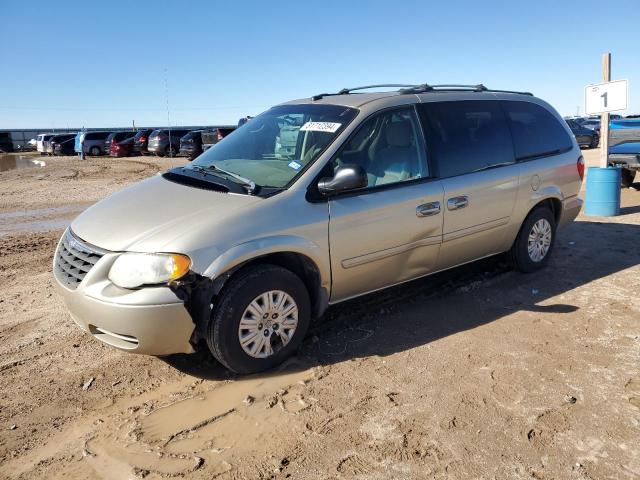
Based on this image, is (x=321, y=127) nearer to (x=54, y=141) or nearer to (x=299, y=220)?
(x=299, y=220)

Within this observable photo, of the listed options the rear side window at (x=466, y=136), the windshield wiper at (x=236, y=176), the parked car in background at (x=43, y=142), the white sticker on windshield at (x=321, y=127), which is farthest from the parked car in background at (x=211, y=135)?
the white sticker on windshield at (x=321, y=127)

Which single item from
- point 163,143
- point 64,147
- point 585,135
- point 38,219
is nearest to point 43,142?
point 64,147

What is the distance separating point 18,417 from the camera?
320cm

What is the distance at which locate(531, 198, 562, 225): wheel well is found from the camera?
222 inches

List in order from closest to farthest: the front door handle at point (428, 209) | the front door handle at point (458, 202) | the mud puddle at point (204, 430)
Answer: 1. the mud puddle at point (204, 430)
2. the front door handle at point (428, 209)
3. the front door handle at point (458, 202)

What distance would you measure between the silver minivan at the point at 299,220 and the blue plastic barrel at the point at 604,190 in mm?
3784

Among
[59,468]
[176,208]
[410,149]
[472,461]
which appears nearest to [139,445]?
[59,468]

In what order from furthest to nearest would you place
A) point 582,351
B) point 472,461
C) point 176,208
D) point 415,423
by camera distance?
point 582,351, point 176,208, point 415,423, point 472,461

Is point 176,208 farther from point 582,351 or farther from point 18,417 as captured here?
point 582,351

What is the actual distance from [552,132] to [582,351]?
2.70 metres

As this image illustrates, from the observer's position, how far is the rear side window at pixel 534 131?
5.31 metres

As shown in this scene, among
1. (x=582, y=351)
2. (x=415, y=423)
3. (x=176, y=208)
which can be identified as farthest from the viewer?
(x=582, y=351)

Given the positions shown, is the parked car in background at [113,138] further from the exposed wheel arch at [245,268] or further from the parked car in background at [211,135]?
the exposed wheel arch at [245,268]

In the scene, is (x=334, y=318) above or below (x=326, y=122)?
below
